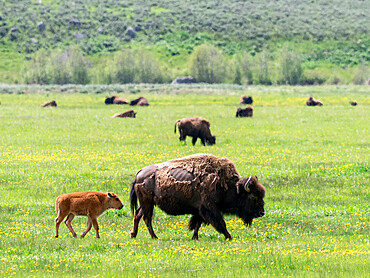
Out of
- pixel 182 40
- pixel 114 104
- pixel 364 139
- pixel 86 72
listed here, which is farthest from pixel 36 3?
pixel 364 139

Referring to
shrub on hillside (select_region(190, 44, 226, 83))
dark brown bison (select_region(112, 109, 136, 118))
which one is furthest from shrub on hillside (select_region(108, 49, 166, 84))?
dark brown bison (select_region(112, 109, 136, 118))

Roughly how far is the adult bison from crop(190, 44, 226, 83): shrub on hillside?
362 ft

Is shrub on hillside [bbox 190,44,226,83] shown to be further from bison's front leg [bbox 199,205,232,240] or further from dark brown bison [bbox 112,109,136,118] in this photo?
bison's front leg [bbox 199,205,232,240]

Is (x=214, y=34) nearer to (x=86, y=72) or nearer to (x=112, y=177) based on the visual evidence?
(x=86, y=72)

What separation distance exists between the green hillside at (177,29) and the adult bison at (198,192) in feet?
446

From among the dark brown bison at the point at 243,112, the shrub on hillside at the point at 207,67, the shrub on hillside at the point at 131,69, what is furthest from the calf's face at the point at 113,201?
the shrub on hillside at the point at 207,67

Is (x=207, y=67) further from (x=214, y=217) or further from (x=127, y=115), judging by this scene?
(x=214, y=217)

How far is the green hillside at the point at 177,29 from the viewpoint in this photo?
6186 inches

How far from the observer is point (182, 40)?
16462cm

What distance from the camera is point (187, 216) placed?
15914mm

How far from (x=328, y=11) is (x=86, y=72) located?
99.7 meters

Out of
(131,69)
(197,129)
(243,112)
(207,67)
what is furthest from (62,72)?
(197,129)

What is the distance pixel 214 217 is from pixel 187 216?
330 cm

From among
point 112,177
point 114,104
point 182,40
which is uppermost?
point 112,177
